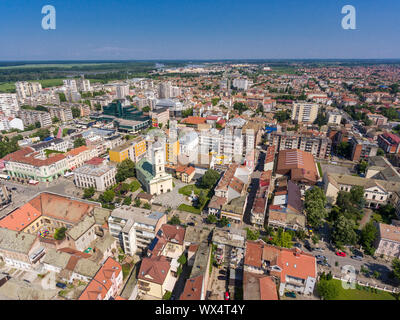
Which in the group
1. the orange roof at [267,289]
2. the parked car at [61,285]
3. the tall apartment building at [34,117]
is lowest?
the parked car at [61,285]

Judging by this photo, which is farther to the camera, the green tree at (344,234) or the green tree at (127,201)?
the green tree at (127,201)

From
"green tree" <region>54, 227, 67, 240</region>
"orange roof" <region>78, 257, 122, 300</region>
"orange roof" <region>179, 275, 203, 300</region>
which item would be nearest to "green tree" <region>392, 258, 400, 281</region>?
"orange roof" <region>179, 275, 203, 300</region>

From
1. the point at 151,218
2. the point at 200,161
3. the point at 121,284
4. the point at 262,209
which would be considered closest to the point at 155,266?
the point at 121,284

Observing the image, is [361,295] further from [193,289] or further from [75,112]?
[75,112]

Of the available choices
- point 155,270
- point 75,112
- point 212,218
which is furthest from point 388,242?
point 75,112

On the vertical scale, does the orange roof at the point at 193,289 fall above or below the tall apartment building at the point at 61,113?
below

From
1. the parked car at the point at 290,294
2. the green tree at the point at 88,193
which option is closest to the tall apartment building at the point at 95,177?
the green tree at the point at 88,193

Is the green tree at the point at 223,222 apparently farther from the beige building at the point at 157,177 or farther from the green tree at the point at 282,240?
the beige building at the point at 157,177

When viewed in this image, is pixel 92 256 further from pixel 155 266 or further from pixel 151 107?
pixel 151 107
